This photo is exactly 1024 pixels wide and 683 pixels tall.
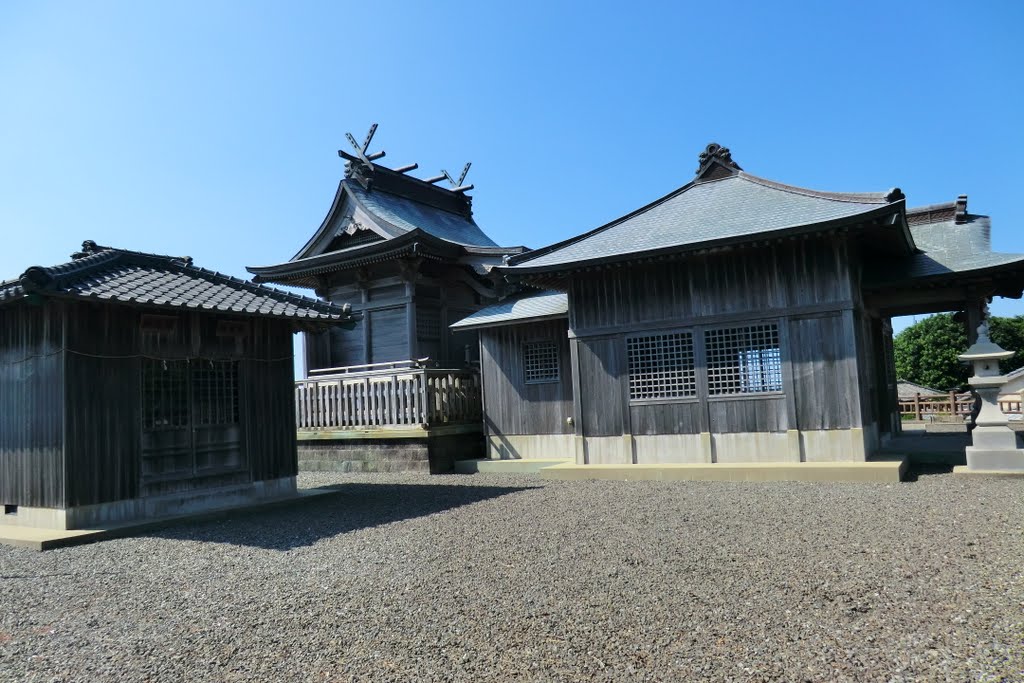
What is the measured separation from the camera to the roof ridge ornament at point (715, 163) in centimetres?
1335

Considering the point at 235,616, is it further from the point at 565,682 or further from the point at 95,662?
the point at 565,682

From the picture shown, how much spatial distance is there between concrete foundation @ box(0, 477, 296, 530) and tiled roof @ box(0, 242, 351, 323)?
247cm

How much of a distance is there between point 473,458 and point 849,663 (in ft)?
37.9

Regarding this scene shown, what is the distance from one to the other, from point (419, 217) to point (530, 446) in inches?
325

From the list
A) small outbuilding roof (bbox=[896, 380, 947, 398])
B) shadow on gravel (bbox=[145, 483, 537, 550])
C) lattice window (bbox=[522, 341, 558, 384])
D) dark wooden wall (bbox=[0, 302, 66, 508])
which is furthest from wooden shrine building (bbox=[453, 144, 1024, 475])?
small outbuilding roof (bbox=[896, 380, 947, 398])

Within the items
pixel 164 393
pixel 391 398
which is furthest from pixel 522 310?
pixel 164 393

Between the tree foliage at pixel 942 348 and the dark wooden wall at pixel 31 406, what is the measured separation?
38.9 metres

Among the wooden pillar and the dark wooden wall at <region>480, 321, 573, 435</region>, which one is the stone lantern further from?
the dark wooden wall at <region>480, 321, 573, 435</region>

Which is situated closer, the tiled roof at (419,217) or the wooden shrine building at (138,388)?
the wooden shrine building at (138,388)

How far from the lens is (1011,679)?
3.30m

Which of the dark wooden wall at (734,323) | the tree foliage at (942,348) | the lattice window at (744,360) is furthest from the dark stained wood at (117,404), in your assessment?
the tree foliage at (942,348)

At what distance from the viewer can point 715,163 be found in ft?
44.3

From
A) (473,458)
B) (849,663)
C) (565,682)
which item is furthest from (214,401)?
(849,663)

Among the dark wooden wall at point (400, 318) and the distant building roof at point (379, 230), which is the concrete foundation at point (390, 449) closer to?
the dark wooden wall at point (400, 318)
